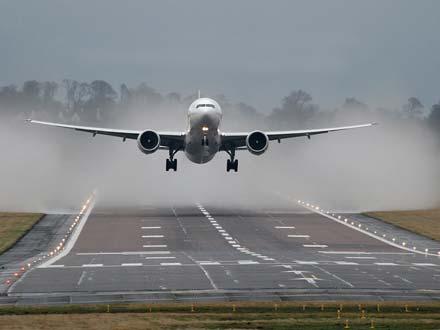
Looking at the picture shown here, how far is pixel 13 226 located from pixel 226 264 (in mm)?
25403

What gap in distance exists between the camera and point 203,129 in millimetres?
81125

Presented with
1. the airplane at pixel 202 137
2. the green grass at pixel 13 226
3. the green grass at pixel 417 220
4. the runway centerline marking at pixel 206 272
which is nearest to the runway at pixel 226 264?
the runway centerline marking at pixel 206 272

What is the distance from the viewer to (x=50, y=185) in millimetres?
116875

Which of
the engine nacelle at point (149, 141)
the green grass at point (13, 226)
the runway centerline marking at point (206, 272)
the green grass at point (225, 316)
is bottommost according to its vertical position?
the green grass at point (225, 316)

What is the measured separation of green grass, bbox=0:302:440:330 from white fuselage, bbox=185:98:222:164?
39292mm

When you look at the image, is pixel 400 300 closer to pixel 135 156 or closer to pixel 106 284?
pixel 106 284

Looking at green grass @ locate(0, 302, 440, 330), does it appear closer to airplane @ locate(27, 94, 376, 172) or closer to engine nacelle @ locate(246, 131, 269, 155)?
airplane @ locate(27, 94, 376, 172)

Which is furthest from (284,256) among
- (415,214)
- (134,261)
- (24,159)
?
(24,159)

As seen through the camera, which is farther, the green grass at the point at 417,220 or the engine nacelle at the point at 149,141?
the engine nacelle at the point at 149,141

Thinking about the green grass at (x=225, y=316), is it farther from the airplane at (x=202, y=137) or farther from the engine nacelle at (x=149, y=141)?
the engine nacelle at (x=149, y=141)

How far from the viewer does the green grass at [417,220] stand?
255 feet

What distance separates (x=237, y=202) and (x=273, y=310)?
64.7 meters

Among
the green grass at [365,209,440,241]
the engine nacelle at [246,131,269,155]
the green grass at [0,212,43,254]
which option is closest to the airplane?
the engine nacelle at [246,131,269,155]

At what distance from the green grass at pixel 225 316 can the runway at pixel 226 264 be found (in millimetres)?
2409
